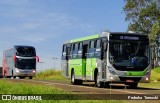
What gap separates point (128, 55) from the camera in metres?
26.4

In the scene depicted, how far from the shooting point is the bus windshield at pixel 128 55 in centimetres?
2642

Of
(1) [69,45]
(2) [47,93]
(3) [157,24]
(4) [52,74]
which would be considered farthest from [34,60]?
(2) [47,93]

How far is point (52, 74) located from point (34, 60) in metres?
13.6

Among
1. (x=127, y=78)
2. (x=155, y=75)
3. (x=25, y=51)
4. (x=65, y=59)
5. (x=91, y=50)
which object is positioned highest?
(x=25, y=51)

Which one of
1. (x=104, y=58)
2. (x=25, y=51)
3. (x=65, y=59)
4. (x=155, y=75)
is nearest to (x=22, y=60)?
(x=25, y=51)

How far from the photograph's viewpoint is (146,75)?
27109mm

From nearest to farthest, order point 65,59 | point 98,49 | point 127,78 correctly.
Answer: point 127,78
point 98,49
point 65,59

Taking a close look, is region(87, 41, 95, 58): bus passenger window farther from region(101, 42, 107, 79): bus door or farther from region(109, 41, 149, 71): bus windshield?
region(109, 41, 149, 71): bus windshield

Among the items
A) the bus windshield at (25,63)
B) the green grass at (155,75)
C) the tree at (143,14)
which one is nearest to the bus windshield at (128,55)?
the green grass at (155,75)

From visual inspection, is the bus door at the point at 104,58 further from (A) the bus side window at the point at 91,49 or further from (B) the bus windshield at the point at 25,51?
(B) the bus windshield at the point at 25,51

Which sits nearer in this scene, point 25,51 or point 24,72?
point 25,51

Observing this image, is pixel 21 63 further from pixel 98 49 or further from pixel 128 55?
pixel 128 55

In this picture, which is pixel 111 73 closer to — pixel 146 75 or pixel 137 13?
pixel 146 75

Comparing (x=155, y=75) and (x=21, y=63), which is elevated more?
(x=21, y=63)
